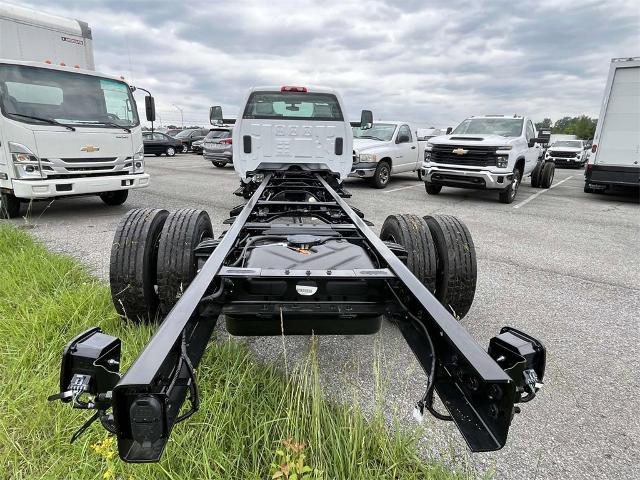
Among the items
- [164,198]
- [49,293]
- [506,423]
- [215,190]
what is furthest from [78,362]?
[215,190]

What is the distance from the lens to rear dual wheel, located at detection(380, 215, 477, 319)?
9.37 feet

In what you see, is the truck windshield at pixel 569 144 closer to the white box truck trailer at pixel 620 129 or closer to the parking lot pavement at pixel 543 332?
the white box truck trailer at pixel 620 129

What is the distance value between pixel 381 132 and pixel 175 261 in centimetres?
1065

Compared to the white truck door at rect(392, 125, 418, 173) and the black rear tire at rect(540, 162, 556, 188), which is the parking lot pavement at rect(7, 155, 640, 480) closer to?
the white truck door at rect(392, 125, 418, 173)

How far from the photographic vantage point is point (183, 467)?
5.73ft

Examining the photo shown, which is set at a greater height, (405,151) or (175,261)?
→ (405,151)

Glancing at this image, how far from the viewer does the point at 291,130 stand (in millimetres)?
6375

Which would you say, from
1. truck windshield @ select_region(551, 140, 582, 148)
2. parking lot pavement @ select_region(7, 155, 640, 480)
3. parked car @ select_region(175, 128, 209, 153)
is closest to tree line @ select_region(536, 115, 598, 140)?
truck windshield @ select_region(551, 140, 582, 148)

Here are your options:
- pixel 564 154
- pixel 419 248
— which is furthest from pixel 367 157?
pixel 564 154

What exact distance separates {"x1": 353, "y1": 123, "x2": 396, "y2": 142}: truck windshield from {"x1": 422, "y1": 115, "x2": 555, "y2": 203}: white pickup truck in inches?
74.1

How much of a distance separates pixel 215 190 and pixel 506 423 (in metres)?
10.5

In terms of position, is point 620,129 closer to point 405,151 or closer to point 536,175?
point 536,175

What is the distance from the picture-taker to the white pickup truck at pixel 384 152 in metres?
11.3

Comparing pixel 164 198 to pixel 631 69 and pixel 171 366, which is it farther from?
pixel 631 69
